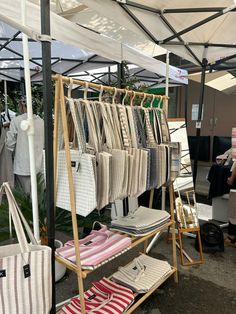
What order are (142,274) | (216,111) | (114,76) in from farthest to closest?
(216,111), (114,76), (142,274)

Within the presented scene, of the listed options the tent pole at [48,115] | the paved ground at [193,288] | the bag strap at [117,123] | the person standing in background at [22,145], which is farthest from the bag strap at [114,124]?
the person standing in background at [22,145]

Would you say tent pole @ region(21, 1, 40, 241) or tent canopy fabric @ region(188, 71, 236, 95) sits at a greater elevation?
tent canopy fabric @ region(188, 71, 236, 95)

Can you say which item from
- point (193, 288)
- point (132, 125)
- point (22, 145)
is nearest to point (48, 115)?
point (132, 125)

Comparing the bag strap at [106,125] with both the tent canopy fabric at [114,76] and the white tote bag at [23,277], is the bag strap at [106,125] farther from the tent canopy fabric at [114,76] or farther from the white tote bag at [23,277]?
the tent canopy fabric at [114,76]

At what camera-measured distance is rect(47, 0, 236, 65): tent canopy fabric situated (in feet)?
5.81

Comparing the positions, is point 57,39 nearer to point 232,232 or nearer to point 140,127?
point 140,127

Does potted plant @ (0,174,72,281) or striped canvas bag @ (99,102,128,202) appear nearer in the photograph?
striped canvas bag @ (99,102,128,202)

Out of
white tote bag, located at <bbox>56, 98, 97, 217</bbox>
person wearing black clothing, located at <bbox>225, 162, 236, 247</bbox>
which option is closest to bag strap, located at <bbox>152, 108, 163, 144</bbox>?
white tote bag, located at <bbox>56, 98, 97, 217</bbox>

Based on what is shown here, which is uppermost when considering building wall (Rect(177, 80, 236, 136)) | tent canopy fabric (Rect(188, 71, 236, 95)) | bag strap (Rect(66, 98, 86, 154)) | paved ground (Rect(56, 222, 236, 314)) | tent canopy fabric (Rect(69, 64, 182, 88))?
tent canopy fabric (Rect(69, 64, 182, 88))

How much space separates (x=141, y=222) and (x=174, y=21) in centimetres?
165

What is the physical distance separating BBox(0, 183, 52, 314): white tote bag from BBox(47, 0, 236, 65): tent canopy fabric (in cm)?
133

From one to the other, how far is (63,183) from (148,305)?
122 cm

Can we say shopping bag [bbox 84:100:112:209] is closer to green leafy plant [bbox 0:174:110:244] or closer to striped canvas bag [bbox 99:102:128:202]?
striped canvas bag [bbox 99:102:128:202]

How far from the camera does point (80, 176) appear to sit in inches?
48.7
